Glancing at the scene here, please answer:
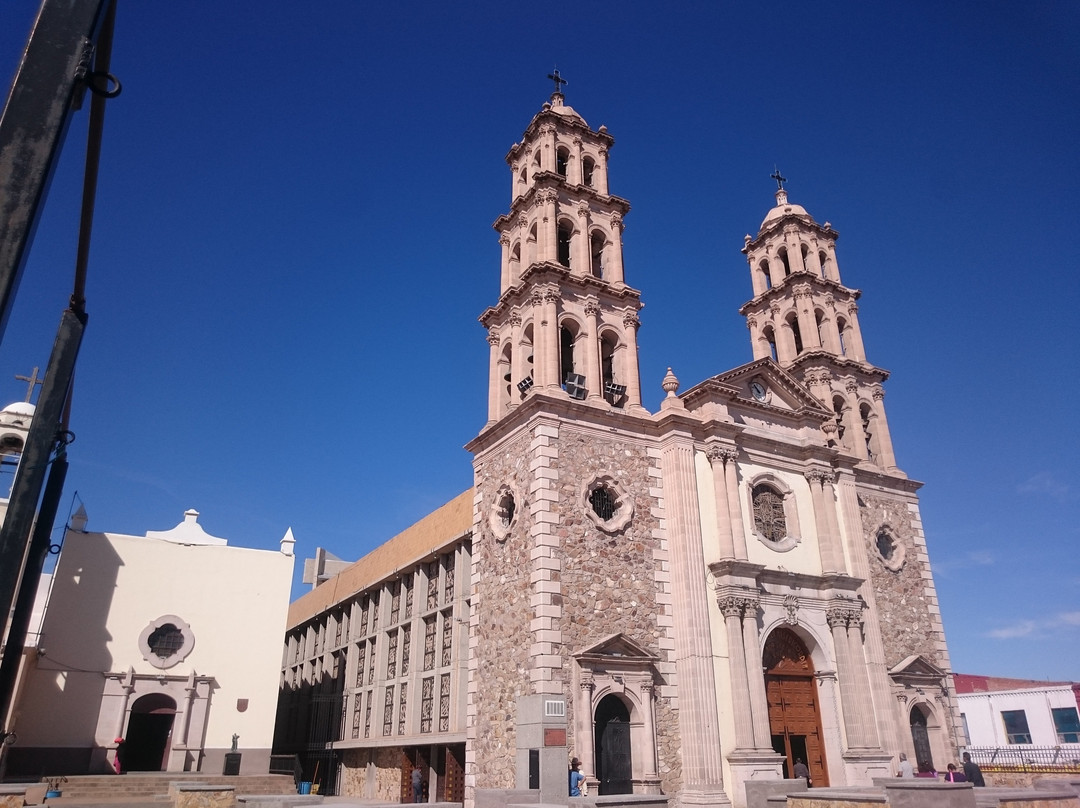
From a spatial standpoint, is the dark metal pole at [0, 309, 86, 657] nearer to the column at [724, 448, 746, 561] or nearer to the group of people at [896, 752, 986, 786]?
the column at [724, 448, 746, 561]

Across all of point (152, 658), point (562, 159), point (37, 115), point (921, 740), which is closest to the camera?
point (37, 115)

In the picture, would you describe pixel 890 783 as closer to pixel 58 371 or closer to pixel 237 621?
pixel 58 371

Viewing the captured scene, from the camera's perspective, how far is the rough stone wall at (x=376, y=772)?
93.6 feet

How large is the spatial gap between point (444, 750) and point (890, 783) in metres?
15.4

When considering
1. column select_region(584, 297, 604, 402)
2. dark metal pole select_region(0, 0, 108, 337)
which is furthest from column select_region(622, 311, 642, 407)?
dark metal pole select_region(0, 0, 108, 337)

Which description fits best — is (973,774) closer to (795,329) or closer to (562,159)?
(795,329)

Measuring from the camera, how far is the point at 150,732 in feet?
90.6

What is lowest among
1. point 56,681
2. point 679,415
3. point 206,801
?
point 206,801

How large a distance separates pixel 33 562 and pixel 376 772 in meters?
21.2

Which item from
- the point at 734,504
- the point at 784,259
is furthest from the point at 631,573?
the point at 784,259

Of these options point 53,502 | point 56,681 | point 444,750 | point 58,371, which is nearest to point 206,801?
point 53,502

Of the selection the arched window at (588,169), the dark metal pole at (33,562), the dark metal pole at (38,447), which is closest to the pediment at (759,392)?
the arched window at (588,169)

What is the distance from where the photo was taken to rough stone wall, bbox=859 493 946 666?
88.7ft

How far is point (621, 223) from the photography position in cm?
2938
